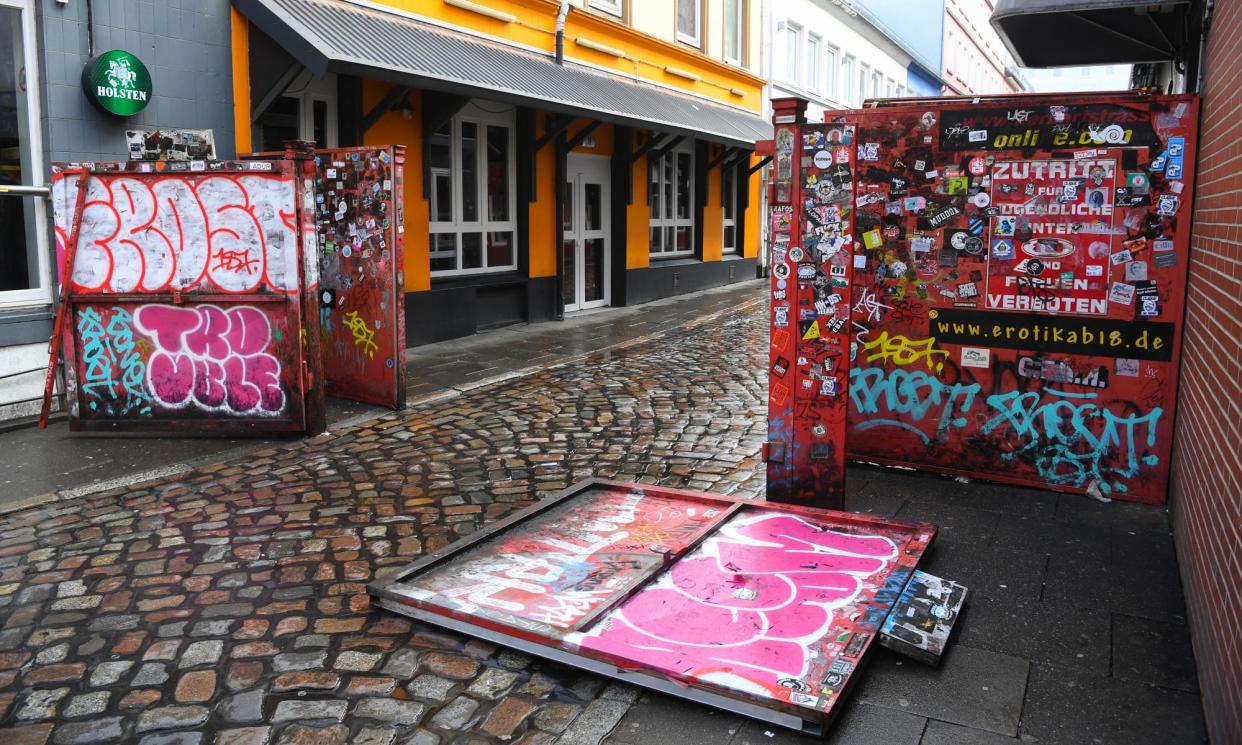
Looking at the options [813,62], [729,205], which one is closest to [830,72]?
[813,62]

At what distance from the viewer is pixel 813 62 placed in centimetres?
2534

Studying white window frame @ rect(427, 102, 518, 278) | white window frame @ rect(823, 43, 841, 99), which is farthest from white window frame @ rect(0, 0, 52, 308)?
white window frame @ rect(823, 43, 841, 99)

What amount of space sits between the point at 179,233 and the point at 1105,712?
6.80 metres

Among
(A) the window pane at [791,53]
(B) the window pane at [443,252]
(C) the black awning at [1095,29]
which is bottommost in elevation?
(B) the window pane at [443,252]

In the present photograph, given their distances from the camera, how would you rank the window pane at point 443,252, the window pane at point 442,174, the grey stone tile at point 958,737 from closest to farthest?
the grey stone tile at point 958,737 < the window pane at point 442,174 < the window pane at point 443,252

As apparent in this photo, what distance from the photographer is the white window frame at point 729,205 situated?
1984 cm

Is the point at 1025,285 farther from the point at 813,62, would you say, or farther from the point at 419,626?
the point at 813,62

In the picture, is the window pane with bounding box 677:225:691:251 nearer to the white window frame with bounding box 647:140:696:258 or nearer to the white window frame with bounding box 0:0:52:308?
the white window frame with bounding box 647:140:696:258

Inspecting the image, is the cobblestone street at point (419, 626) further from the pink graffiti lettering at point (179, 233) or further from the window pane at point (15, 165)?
the window pane at point (15, 165)

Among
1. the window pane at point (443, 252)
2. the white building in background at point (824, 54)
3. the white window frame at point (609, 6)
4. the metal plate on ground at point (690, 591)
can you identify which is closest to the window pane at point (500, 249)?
the window pane at point (443, 252)

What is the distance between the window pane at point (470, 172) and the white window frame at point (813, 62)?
14.3 m

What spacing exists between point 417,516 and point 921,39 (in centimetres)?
3742

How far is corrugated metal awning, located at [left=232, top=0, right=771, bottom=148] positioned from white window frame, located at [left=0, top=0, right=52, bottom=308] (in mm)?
1926

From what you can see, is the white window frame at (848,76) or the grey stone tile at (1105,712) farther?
Result: the white window frame at (848,76)
